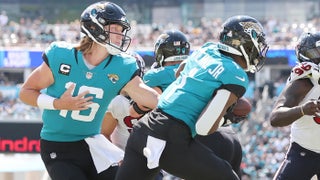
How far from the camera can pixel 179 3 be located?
40281mm

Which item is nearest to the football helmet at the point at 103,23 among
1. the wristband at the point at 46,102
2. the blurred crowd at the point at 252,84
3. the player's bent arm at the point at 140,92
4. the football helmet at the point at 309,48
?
the player's bent arm at the point at 140,92

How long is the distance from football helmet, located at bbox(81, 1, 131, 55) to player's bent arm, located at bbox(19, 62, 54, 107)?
39 centimetres

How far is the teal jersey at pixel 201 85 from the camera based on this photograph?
440 cm

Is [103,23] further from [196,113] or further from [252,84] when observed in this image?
[252,84]

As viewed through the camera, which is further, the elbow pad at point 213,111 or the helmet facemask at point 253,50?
the helmet facemask at point 253,50

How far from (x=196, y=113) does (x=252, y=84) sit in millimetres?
24129

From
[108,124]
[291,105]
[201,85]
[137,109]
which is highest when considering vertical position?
[201,85]

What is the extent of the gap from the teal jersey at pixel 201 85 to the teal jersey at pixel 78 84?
47cm

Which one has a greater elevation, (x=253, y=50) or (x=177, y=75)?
(x=253, y=50)

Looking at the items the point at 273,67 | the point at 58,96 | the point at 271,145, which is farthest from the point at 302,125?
the point at 273,67

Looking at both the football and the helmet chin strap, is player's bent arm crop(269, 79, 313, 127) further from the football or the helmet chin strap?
the helmet chin strap

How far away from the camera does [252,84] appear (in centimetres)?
2841

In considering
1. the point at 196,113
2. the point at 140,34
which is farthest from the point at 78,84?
the point at 140,34

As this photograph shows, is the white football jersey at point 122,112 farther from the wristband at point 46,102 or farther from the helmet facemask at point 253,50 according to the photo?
the helmet facemask at point 253,50
